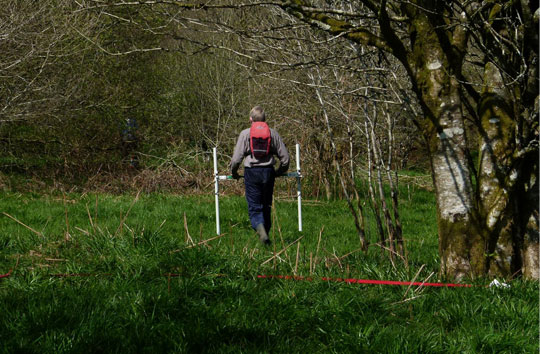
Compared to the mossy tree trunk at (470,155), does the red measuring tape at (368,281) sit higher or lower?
lower

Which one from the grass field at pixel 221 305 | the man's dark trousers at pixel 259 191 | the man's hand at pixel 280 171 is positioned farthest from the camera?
the man's hand at pixel 280 171

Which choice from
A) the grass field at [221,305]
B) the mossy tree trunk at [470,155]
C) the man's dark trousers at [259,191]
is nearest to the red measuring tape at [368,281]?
the grass field at [221,305]

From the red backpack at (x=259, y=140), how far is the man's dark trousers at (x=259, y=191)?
0.81 ft

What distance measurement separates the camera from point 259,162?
25.6 feet

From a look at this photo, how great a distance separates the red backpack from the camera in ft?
25.1

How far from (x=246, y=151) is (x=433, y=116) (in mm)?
3629

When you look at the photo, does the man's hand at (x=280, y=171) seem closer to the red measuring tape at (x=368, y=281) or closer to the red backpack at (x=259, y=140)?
the red backpack at (x=259, y=140)

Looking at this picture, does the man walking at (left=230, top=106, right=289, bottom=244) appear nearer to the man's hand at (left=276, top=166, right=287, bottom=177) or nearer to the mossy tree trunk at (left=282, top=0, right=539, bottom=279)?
the man's hand at (left=276, top=166, right=287, bottom=177)

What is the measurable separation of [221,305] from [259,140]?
4.19 metres

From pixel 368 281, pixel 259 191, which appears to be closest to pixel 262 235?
pixel 259 191

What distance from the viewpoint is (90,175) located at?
628 inches

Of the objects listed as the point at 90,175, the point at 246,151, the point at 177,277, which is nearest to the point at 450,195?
the point at 177,277

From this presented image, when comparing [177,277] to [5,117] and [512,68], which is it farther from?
[5,117]

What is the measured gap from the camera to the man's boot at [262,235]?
746 centimetres
